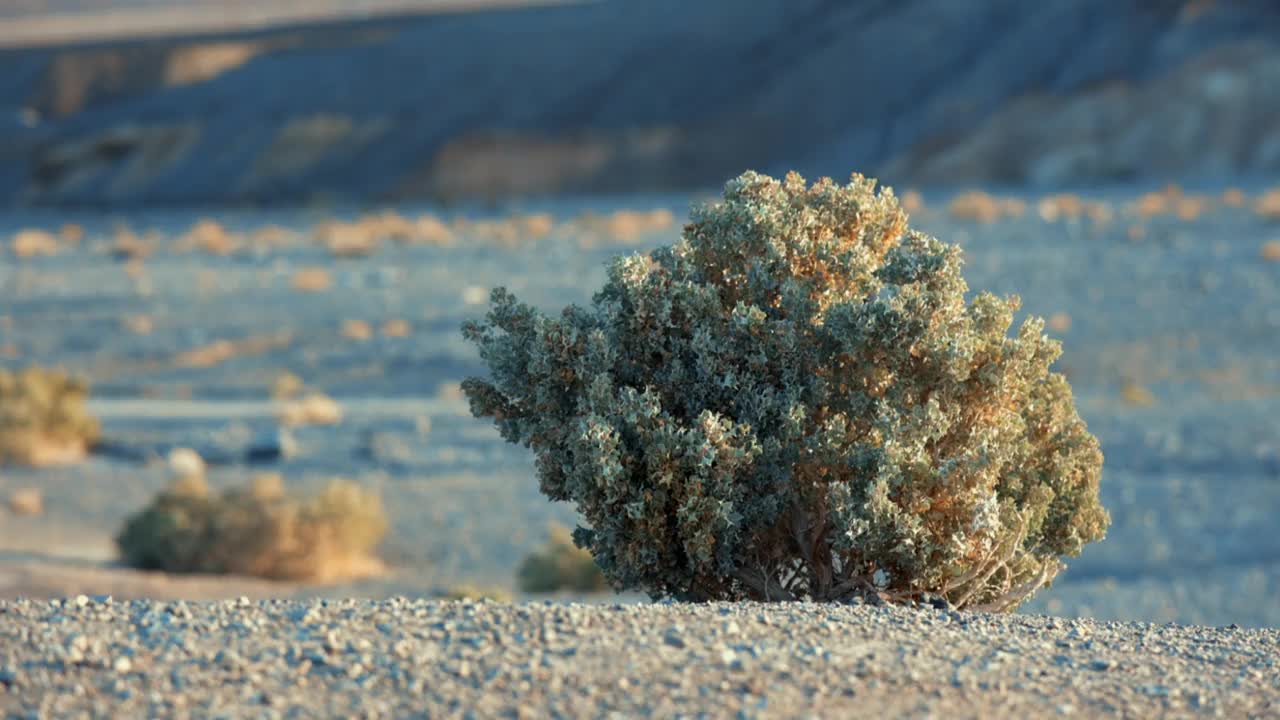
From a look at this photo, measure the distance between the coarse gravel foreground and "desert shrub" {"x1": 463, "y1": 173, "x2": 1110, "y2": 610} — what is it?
0.83m

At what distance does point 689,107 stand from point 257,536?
233ft

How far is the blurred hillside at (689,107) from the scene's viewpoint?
74875mm

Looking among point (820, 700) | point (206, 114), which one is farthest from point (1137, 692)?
point (206, 114)

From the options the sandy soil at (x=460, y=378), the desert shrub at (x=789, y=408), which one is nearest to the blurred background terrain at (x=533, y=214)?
the sandy soil at (x=460, y=378)

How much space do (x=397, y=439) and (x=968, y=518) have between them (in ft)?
52.9

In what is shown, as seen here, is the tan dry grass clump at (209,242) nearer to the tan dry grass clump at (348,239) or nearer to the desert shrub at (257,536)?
the tan dry grass clump at (348,239)

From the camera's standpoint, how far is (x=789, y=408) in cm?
773

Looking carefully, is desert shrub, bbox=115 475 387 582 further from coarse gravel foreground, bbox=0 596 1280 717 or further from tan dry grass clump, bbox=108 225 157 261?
tan dry grass clump, bbox=108 225 157 261

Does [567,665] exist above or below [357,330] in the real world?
below

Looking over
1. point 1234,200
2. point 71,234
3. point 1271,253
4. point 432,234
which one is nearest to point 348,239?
point 432,234

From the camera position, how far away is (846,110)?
267 ft

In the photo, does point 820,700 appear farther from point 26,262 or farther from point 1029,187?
point 1029,187

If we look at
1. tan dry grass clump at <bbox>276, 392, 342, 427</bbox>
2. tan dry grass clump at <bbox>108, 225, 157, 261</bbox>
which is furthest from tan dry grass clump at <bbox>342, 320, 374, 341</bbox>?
tan dry grass clump at <bbox>108, 225, 157, 261</bbox>

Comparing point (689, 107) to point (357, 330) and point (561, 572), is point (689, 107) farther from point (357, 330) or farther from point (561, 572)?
point (561, 572)
